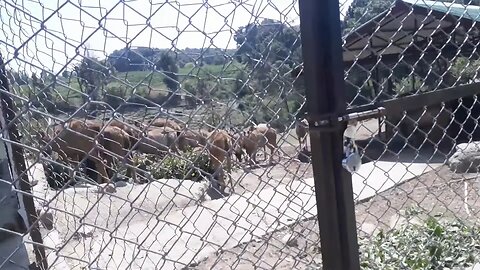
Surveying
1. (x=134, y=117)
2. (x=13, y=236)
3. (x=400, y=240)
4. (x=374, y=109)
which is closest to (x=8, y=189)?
(x=13, y=236)

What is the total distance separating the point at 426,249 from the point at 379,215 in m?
2.30

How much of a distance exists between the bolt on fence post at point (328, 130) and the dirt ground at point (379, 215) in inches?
22.1

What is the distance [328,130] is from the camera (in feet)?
3.69

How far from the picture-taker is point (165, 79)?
1.22 meters

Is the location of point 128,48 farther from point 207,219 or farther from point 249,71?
point 207,219

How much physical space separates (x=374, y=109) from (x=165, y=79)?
1.77 ft

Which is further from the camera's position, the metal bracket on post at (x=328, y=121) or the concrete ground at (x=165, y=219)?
the concrete ground at (x=165, y=219)

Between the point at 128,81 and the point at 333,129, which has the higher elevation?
the point at 128,81

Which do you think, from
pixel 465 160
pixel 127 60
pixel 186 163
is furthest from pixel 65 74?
pixel 465 160

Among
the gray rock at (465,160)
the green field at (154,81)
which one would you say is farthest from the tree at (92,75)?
the gray rock at (465,160)

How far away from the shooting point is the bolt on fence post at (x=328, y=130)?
3.60 ft

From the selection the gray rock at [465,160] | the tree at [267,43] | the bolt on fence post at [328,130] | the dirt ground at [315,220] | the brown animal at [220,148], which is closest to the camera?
the bolt on fence post at [328,130]

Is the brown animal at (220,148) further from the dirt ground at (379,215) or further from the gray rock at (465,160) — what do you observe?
the gray rock at (465,160)

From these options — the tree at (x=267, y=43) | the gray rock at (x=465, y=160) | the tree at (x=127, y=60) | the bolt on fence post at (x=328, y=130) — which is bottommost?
the bolt on fence post at (x=328, y=130)
